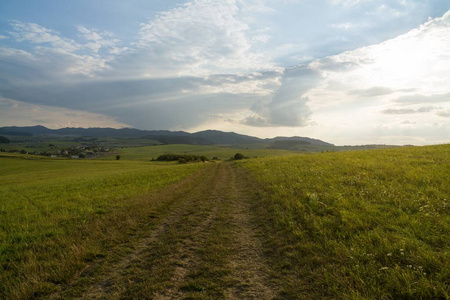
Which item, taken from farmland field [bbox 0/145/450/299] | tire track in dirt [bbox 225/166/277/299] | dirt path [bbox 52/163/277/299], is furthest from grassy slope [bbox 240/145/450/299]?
dirt path [bbox 52/163/277/299]

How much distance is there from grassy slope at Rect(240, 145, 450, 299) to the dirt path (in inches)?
33.4

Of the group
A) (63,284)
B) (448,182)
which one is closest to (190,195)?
(63,284)

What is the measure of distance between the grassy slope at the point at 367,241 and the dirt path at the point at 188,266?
0.85m

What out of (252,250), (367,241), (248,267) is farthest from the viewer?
(252,250)

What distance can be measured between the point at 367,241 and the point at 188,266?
556 cm

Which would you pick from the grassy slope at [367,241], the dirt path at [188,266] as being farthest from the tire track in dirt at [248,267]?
the grassy slope at [367,241]

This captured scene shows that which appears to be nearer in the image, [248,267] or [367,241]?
[248,267]

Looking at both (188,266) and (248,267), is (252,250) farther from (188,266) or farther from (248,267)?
(188,266)

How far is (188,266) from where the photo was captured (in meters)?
6.49

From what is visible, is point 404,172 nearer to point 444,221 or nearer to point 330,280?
point 444,221

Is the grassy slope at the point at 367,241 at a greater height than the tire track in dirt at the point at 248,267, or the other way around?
the grassy slope at the point at 367,241

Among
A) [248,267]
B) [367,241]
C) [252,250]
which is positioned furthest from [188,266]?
[367,241]

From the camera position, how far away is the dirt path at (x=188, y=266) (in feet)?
17.7

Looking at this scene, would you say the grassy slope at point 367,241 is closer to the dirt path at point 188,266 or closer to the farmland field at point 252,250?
the farmland field at point 252,250
